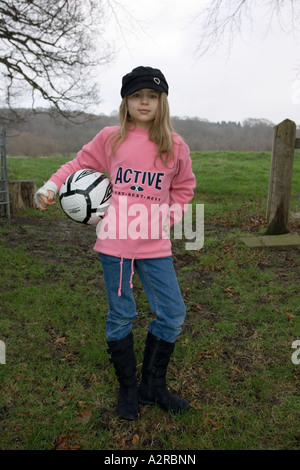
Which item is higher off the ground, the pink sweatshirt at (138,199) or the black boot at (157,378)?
the pink sweatshirt at (138,199)

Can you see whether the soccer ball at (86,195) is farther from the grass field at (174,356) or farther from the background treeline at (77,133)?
the grass field at (174,356)

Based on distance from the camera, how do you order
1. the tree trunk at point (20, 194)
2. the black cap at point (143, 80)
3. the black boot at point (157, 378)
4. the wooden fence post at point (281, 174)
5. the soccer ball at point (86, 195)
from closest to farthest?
the black cap at point (143, 80) → the soccer ball at point (86, 195) → the black boot at point (157, 378) → the wooden fence post at point (281, 174) → the tree trunk at point (20, 194)

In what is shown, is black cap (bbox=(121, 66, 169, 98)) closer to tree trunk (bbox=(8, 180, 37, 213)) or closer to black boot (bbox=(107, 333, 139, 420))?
black boot (bbox=(107, 333, 139, 420))

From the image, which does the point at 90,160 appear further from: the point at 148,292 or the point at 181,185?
the point at 148,292

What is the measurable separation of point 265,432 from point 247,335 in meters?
1.31

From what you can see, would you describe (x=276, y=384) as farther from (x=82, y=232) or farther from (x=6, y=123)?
(x=6, y=123)

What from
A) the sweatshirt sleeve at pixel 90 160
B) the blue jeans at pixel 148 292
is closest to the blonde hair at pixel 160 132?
the sweatshirt sleeve at pixel 90 160

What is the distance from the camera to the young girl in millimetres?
2654

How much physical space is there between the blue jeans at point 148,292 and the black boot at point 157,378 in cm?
12

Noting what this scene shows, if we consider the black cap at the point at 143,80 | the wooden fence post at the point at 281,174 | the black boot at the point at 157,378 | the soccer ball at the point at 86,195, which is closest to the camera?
the black cap at the point at 143,80

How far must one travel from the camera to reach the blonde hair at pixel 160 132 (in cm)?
264

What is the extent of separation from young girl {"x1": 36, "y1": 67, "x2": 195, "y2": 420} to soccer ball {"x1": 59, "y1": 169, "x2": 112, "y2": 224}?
6 centimetres

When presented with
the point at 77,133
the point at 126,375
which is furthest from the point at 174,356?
the point at 77,133
